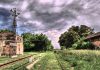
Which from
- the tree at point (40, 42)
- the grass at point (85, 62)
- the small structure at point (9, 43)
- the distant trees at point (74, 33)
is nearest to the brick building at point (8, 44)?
the small structure at point (9, 43)

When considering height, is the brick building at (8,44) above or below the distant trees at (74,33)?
below

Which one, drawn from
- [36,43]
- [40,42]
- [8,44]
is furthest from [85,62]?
[40,42]

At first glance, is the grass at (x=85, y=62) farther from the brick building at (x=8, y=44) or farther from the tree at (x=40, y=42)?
the tree at (x=40, y=42)

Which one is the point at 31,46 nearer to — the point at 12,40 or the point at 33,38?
the point at 33,38

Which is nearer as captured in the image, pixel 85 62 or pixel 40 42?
pixel 85 62

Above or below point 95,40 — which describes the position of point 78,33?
above

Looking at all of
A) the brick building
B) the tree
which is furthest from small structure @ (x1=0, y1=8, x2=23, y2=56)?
the tree

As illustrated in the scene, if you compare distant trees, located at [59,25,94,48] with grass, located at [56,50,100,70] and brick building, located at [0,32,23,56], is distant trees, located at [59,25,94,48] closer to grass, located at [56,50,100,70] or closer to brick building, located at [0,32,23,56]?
brick building, located at [0,32,23,56]

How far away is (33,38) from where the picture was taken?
125375mm

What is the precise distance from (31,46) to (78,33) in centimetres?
2526

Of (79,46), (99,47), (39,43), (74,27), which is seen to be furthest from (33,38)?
(99,47)

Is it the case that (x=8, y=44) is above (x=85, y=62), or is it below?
above

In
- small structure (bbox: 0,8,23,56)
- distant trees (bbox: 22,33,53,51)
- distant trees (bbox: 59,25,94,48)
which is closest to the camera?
small structure (bbox: 0,8,23,56)

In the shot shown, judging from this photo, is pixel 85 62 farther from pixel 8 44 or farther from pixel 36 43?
pixel 36 43
